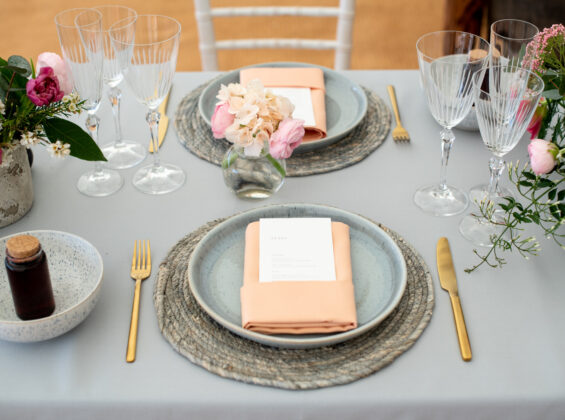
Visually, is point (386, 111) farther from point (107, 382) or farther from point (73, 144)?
point (107, 382)

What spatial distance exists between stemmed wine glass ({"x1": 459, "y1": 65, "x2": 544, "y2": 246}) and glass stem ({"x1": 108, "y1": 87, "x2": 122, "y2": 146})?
2.08 ft

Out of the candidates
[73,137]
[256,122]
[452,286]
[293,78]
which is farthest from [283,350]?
[293,78]

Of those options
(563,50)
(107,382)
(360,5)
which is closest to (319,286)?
(107,382)

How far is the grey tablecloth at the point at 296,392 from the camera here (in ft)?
2.65

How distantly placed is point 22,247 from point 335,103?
80 cm

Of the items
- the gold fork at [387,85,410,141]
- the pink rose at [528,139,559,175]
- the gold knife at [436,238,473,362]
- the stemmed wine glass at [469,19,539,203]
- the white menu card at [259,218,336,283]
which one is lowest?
the gold knife at [436,238,473,362]

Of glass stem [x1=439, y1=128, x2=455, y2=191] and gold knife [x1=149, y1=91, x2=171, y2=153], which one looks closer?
glass stem [x1=439, y1=128, x2=455, y2=191]

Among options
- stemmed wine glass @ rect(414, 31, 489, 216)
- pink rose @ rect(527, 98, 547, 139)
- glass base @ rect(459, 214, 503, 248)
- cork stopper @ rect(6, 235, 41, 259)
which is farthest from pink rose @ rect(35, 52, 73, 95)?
pink rose @ rect(527, 98, 547, 139)

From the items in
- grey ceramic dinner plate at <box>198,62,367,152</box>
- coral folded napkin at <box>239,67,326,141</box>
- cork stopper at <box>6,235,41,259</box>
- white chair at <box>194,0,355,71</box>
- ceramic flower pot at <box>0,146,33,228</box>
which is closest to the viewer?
cork stopper at <box>6,235,41,259</box>

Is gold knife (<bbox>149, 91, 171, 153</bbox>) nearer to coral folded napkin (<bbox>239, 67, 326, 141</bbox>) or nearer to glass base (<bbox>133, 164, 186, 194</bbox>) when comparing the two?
glass base (<bbox>133, 164, 186, 194</bbox>)

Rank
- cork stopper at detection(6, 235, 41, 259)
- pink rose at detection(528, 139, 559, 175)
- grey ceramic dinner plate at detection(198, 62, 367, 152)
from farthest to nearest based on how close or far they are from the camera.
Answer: grey ceramic dinner plate at detection(198, 62, 367, 152), pink rose at detection(528, 139, 559, 175), cork stopper at detection(6, 235, 41, 259)

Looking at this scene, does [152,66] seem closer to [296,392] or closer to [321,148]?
[321,148]

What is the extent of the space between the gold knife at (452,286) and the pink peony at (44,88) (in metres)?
0.64

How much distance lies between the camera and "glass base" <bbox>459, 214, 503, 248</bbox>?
1.06 meters
